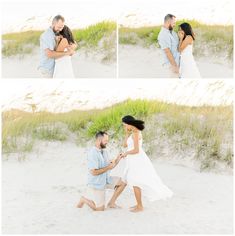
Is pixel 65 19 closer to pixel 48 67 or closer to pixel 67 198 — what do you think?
pixel 48 67

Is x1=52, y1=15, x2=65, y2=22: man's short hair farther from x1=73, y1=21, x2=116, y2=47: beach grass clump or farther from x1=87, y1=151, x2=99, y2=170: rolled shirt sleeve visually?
x1=87, y1=151, x2=99, y2=170: rolled shirt sleeve

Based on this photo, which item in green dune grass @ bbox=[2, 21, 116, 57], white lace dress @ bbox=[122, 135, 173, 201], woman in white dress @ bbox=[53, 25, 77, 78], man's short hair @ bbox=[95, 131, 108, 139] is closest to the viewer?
white lace dress @ bbox=[122, 135, 173, 201]

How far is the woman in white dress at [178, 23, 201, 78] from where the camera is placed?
566 centimetres

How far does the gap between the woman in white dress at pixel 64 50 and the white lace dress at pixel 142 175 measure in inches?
34.4

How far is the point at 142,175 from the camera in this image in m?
5.26

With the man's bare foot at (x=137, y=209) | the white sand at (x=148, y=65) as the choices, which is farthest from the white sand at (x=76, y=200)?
the white sand at (x=148, y=65)

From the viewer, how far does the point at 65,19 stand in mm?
5648

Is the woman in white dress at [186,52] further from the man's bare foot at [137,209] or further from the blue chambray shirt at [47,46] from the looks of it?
the man's bare foot at [137,209]

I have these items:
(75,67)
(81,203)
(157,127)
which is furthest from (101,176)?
(75,67)

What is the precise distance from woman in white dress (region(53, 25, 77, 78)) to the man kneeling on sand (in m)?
0.68

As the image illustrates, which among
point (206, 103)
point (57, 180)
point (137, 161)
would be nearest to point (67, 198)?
point (57, 180)

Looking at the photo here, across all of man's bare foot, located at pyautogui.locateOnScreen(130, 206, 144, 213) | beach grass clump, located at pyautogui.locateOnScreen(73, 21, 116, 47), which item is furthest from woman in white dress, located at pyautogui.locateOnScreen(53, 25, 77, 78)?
man's bare foot, located at pyautogui.locateOnScreen(130, 206, 144, 213)

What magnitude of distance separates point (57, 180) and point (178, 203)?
110cm

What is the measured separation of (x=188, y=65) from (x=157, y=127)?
628 mm
